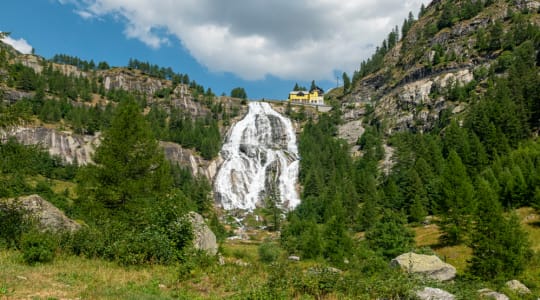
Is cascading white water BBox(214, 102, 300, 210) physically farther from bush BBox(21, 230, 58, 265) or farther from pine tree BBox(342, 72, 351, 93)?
bush BBox(21, 230, 58, 265)

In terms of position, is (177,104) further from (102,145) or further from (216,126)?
(102,145)

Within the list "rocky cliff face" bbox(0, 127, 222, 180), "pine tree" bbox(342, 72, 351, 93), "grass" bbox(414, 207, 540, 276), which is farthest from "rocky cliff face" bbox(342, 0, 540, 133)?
"grass" bbox(414, 207, 540, 276)

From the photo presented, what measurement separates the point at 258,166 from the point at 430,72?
67.0 metres

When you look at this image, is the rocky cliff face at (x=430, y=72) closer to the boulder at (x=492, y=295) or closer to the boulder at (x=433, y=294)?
the boulder at (x=492, y=295)

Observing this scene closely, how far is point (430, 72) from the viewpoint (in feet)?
393

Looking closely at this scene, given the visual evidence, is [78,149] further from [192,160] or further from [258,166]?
[258,166]

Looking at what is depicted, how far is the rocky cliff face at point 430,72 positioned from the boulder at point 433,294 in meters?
99.1

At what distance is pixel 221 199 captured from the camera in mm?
93250

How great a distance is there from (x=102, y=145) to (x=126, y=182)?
278 cm

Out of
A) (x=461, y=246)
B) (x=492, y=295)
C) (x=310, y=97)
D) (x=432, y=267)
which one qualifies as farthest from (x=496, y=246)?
(x=310, y=97)

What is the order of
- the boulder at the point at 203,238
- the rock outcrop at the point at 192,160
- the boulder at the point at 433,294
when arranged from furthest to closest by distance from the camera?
the rock outcrop at the point at 192,160
the boulder at the point at 203,238
the boulder at the point at 433,294

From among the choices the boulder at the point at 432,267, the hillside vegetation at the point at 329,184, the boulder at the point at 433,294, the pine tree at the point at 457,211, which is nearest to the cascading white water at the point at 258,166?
the hillside vegetation at the point at 329,184

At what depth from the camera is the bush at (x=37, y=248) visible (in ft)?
36.7

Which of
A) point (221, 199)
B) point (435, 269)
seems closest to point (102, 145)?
point (435, 269)
